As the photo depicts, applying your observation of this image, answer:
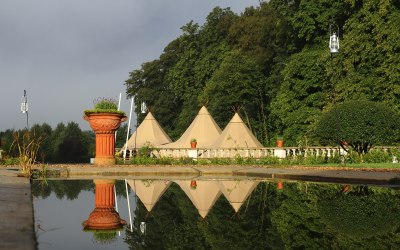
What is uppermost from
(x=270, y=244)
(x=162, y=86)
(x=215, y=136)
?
(x=162, y=86)

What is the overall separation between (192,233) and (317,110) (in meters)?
30.4

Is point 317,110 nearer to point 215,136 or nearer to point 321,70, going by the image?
point 321,70

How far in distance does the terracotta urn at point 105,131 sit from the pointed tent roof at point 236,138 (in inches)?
388

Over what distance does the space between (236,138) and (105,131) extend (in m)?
11.3

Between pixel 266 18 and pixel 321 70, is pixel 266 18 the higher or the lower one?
the higher one

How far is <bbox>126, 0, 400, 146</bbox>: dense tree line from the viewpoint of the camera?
3036 cm

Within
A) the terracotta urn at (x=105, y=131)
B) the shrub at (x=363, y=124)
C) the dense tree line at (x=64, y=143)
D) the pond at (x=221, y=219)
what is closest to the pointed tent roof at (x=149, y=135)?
the dense tree line at (x=64, y=143)

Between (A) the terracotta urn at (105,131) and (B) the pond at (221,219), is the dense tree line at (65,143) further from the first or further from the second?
(B) the pond at (221,219)

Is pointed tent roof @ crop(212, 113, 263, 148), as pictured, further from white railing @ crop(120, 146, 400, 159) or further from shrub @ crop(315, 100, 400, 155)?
shrub @ crop(315, 100, 400, 155)

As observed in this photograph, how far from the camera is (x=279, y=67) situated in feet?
150

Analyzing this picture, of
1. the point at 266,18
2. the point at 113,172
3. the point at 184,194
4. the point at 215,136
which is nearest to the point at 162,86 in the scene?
the point at 266,18

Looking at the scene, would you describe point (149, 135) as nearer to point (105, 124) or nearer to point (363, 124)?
point (105, 124)

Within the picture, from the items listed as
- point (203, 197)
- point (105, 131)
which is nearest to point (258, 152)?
point (105, 131)

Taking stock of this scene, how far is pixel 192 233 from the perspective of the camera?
605 cm
